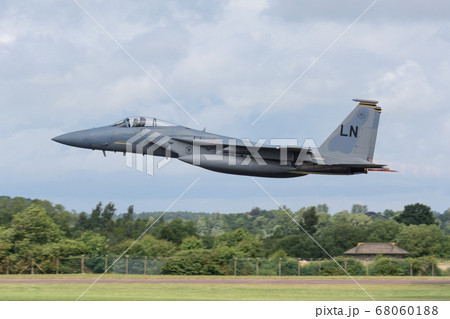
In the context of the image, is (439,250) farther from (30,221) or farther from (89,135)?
(89,135)

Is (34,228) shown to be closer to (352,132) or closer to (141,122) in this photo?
(141,122)

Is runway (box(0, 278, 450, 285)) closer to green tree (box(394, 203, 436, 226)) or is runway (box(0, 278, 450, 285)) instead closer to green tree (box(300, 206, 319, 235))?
green tree (box(300, 206, 319, 235))

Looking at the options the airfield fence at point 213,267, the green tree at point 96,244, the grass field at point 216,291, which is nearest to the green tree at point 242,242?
the airfield fence at point 213,267

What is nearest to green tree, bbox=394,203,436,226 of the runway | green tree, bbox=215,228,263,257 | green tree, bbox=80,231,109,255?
green tree, bbox=215,228,263,257

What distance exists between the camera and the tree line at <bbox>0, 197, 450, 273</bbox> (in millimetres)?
44156

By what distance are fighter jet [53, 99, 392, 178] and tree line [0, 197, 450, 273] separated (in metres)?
12.7

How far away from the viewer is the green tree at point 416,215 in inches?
3637

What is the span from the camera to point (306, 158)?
29906 mm

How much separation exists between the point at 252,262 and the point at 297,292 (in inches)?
487

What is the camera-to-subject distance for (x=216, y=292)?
30188mm

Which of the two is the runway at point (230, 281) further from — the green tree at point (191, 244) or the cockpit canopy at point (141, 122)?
the green tree at point (191, 244)

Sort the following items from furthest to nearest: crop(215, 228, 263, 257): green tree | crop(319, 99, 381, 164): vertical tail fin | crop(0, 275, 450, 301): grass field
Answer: crop(215, 228, 263, 257): green tree → crop(319, 99, 381, 164): vertical tail fin → crop(0, 275, 450, 301): grass field

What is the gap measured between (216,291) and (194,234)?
111ft

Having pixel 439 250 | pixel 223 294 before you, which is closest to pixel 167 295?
pixel 223 294
